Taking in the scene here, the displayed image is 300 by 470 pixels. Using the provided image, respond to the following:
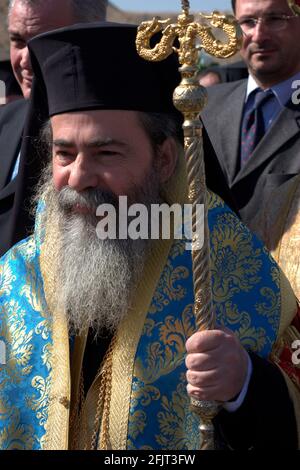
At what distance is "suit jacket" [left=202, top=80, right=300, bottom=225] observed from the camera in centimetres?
589

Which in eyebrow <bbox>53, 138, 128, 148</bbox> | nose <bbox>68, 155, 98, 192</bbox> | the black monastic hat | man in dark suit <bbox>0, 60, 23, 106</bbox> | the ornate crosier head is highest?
the black monastic hat

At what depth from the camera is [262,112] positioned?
6.57 meters

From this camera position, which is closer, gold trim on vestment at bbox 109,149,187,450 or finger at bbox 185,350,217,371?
finger at bbox 185,350,217,371

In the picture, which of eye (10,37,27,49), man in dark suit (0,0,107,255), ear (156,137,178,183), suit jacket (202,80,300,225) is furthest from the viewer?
eye (10,37,27,49)

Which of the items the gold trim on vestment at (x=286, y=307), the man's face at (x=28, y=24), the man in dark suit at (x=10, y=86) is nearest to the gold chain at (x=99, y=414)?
the gold trim on vestment at (x=286, y=307)

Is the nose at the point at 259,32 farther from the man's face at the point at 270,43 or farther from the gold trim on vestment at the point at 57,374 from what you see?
the gold trim on vestment at the point at 57,374

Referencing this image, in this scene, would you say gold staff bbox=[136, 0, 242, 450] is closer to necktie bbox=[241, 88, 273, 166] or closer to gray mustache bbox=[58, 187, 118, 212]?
gray mustache bbox=[58, 187, 118, 212]

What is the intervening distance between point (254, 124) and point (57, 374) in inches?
106

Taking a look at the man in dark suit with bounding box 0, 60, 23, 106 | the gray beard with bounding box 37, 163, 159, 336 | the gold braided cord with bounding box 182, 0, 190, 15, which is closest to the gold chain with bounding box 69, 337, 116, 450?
the gray beard with bounding box 37, 163, 159, 336

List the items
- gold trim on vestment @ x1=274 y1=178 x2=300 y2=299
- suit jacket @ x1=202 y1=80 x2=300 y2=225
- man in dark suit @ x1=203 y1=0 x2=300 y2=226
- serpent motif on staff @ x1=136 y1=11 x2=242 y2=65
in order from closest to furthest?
serpent motif on staff @ x1=136 y1=11 x2=242 y2=65 → gold trim on vestment @ x1=274 y1=178 x2=300 y2=299 → suit jacket @ x1=202 y1=80 x2=300 y2=225 → man in dark suit @ x1=203 y1=0 x2=300 y2=226

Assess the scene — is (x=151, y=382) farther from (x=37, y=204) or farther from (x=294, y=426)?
(x=37, y=204)

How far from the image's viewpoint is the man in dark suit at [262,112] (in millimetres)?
6129
